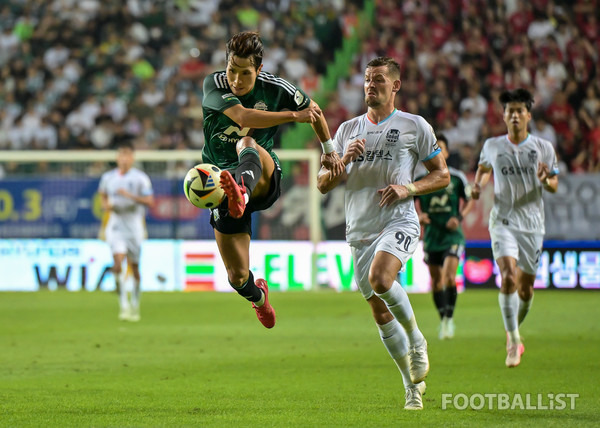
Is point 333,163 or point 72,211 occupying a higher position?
point 333,163

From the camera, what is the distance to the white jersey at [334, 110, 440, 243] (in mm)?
7289

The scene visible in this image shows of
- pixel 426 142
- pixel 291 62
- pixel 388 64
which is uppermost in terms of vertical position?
pixel 291 62

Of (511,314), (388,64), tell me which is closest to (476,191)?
(511,314)

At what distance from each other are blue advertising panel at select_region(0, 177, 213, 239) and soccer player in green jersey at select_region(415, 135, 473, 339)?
700cm

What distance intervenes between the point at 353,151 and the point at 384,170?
13.4 inches

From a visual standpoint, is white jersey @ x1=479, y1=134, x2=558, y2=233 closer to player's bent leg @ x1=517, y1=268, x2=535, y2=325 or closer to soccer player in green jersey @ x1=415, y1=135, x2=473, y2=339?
player's bent leg @ x1=517, y1=268, x2=535, y2=325

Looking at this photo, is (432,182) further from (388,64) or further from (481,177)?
(481,177)

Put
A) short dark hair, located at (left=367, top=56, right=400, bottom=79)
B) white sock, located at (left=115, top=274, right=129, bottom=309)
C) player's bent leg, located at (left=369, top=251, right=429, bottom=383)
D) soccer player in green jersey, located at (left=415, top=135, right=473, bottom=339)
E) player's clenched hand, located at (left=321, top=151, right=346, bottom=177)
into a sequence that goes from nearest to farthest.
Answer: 1. player's bent leg, located at (left=369, top=251, right=429, bottom=383)
2. player's clenched hand, located at (left=321, top=151, right=346, bottom=177)
3. short dark hair, located at (left=367, top=56, right=400, bottom=79)
4. soccer player in green jersey, located at (left=415, top=135, right=473, bottom=339)
5. white sock, located at (left=115, top=274, right=129, bottom=309)

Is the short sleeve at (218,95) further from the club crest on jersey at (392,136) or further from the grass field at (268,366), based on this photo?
the grass field at (268,366)

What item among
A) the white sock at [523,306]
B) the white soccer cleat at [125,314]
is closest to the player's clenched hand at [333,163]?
the white sock at [523,306]

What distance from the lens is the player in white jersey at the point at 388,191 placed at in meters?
7.08

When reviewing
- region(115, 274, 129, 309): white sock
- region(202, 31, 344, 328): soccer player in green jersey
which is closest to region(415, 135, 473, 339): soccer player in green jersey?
region(115, 274, 129, 309): white sock

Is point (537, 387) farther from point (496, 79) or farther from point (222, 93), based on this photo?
point (496, 79)

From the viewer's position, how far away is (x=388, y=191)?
278 inches
